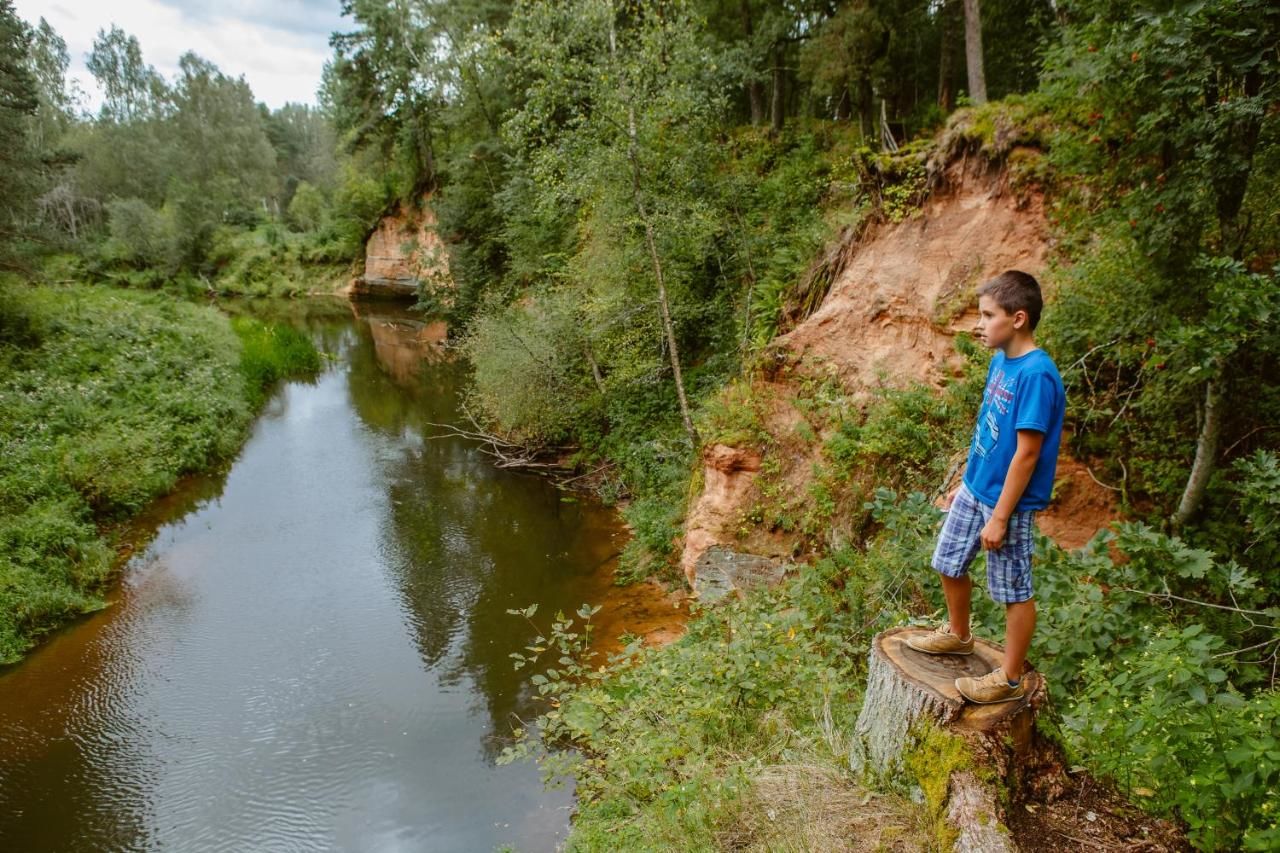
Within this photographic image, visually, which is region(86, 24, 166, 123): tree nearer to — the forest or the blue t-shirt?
the forest

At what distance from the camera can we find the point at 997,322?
2760mm

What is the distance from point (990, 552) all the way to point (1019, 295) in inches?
42.5

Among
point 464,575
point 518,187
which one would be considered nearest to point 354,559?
point 464,575

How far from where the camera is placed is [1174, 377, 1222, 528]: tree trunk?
4.12 meters

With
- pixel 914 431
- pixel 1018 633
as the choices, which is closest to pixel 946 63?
pixel 914 431

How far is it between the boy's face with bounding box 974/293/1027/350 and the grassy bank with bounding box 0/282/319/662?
12.3m

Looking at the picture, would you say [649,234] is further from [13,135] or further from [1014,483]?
[13,135]

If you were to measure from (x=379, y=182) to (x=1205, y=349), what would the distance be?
4521 cm

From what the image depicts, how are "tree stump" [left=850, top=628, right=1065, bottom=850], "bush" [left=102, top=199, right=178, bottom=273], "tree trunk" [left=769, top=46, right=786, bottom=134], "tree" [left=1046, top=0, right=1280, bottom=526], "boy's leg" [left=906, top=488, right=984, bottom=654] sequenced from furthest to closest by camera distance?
"bush" [left=102, top=199, right=178, bottom=273] < "tree trunk" [left=769, top=46, right=786, bottom=134] < "tree" [left=1046, top=0, right=1280, bottom=526] < "boy's leg" [left=906, top=488, right=984, bottom=654] < "tree stump" [left=850, top=628, right=1065, bottom=850]

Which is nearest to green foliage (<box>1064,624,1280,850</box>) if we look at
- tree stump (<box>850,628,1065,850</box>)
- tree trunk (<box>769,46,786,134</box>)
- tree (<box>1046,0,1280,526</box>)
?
tree stump (<box>850,628,1065,850</box>)

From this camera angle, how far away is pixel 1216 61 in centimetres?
371

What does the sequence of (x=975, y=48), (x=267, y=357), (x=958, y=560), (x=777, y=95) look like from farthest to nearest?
(x=267, y=357) → (x=777, y=95) → (x=975, y=48) → (x=958, y=560)

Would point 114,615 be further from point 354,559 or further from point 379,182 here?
point 379,182

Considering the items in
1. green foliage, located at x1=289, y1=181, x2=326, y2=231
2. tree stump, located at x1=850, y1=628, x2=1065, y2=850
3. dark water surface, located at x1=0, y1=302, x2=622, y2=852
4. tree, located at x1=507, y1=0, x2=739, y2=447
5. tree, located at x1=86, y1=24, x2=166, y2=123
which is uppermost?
tree, located at x1=86, y1=24, x2=166, y2=123
